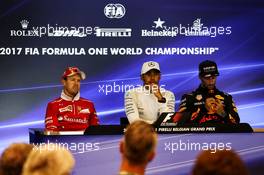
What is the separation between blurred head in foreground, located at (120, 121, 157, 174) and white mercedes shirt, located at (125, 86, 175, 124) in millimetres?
3546

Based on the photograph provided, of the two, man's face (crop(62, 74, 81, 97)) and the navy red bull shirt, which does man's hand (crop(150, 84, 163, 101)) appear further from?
man's face (crop(62, 74, 81, 97))

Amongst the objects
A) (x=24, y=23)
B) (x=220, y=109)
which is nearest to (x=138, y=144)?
(x=220, y=109)

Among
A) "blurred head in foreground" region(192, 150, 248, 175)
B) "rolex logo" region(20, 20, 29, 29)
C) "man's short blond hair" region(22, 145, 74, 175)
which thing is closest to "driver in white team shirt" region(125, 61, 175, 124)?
"rolex logo" region(20, 20, 29, 29)

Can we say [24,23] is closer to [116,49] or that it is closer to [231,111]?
[116,49]

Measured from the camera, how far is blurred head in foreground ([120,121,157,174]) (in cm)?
229

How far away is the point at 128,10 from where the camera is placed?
7.03 m

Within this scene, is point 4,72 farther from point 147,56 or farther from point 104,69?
point 147,56

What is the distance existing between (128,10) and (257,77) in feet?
6.11

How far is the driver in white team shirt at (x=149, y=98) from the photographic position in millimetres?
5922

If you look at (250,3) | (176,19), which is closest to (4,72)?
(176,19)

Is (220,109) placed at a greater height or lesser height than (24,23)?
lesser

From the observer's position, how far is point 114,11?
6.98 metres

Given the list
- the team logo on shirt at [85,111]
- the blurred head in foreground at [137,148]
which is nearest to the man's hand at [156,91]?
the team logo on shirt at [85,111]

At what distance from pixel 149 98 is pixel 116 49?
117cm
